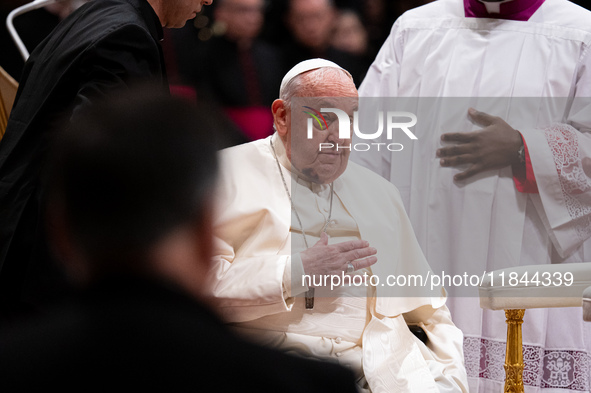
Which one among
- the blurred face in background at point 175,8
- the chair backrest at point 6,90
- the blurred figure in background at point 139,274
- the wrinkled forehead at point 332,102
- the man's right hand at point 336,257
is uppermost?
the blurred figure in background at point 139,274

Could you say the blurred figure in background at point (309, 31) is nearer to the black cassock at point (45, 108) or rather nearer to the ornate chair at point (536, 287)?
the black cassock at point (45, 108)

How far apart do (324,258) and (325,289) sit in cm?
20

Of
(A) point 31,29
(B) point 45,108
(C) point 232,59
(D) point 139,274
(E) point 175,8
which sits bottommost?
(C) point 232,59

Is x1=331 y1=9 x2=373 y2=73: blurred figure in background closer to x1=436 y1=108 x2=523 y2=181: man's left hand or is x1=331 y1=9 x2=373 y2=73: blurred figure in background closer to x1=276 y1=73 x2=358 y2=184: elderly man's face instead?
x1=436 y1=108 x2=523 y2=181: man's left hand

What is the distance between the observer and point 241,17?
5254mm

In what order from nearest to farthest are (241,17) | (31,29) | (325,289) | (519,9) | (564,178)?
1. (325,289)
2. (564,178)
3. (519,9)
4. (31,29)
5. (241,17)

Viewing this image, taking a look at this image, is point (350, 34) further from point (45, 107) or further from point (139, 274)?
point (139, 274)

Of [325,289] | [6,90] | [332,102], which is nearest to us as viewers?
[325,289]

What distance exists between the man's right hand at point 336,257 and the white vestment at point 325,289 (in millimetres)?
44

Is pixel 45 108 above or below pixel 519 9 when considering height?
above

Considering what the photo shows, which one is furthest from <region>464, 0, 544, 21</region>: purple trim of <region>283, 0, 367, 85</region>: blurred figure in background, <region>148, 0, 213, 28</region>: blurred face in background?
<region>148, 0, 213, 28</region>: blurred face in background

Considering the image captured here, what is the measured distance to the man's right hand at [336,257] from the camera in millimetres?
2695

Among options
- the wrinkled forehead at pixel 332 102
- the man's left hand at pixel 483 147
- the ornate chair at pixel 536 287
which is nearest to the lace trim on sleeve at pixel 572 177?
the man's left hand at pixel 483 147

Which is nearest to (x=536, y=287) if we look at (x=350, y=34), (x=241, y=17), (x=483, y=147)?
(x=483, y=147)
